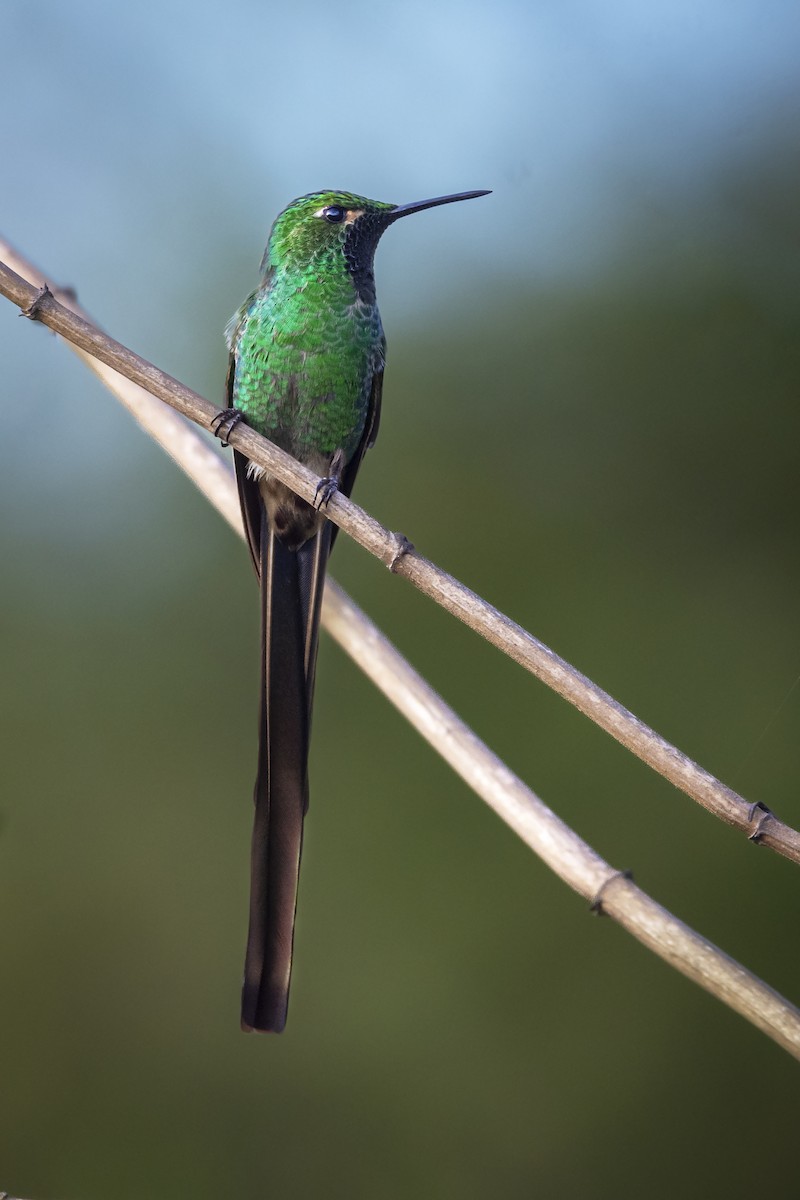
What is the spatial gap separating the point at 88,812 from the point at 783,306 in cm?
265

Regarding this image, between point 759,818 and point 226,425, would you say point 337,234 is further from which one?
point 759,818

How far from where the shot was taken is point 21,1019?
9.84ft

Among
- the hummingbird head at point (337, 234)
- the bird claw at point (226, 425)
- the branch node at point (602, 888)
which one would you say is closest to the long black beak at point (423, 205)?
the hummingbird head at point (337, 234)

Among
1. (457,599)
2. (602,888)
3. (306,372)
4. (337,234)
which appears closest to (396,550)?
(457,599)

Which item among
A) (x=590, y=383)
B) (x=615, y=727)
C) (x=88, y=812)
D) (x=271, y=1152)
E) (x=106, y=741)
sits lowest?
(x=271, y=1152)

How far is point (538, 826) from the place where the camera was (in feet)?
4.45

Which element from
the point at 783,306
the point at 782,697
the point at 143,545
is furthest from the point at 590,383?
the point at 143,545

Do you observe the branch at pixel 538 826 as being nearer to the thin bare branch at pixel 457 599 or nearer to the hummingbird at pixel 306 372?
the thin bare branch at pixel 457 599

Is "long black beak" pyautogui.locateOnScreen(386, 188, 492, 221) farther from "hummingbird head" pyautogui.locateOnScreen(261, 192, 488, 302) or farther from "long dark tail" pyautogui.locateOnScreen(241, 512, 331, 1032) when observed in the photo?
"long dark tail" pyautogui.locateOnScreen(241, 512, 331, 1032)

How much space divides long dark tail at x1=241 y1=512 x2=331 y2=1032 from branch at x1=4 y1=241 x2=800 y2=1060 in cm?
10

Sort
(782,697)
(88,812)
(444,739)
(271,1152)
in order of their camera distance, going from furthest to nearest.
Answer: (88,812)
(782,697)
(271,1152)
(444,739)

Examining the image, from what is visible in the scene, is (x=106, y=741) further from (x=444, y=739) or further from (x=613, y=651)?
(x=444, y=739)

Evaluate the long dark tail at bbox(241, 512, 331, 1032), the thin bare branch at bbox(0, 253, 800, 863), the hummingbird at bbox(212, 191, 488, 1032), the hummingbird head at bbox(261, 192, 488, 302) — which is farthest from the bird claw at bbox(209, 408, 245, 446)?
the hummingbird head at bbox(261, 192, 488, 302)

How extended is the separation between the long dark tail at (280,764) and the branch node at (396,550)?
37 cm
